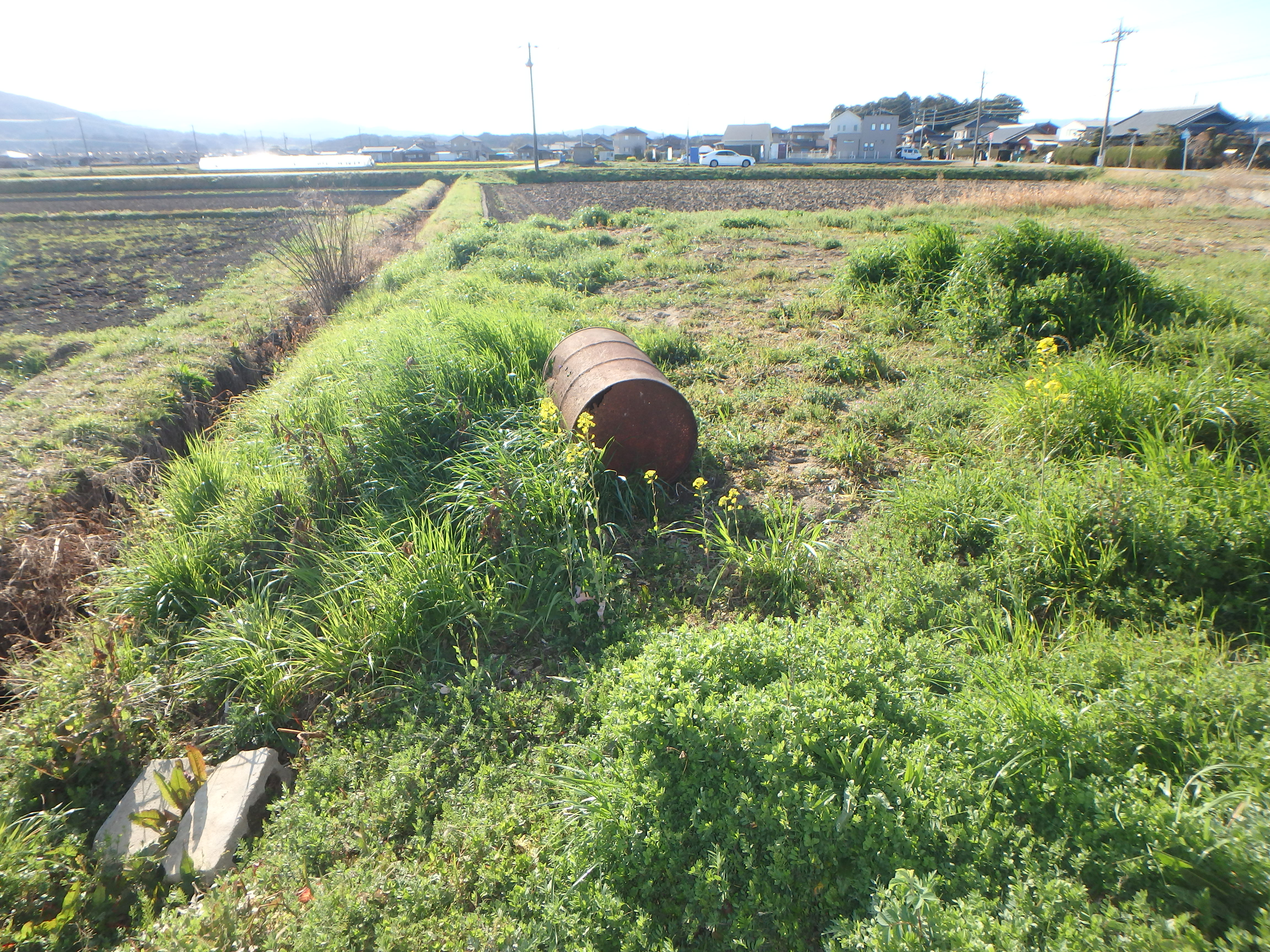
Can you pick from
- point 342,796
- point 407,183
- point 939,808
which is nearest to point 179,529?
point 342,796

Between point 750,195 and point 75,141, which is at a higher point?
point 75,141

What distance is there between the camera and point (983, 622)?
10.7ft

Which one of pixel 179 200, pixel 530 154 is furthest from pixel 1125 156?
pixel 530 154

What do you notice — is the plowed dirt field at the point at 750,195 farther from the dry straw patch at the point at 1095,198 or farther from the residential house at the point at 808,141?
the residential house at the point at 808,141

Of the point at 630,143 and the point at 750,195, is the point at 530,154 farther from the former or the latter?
the point at 750,195

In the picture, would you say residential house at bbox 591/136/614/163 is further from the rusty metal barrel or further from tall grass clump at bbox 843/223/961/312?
the rusty metal barrel

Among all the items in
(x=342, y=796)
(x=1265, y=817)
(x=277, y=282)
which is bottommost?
(x=342, y=796)

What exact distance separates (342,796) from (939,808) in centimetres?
240

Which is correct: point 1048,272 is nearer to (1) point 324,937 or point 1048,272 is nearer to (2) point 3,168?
(1) point 324,937

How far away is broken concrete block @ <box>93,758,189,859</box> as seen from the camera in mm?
2779

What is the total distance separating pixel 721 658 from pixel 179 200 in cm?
3734

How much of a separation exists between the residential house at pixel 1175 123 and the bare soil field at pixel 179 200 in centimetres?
4264

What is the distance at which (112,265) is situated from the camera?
1548cm

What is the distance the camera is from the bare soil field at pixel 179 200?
1059 inches
